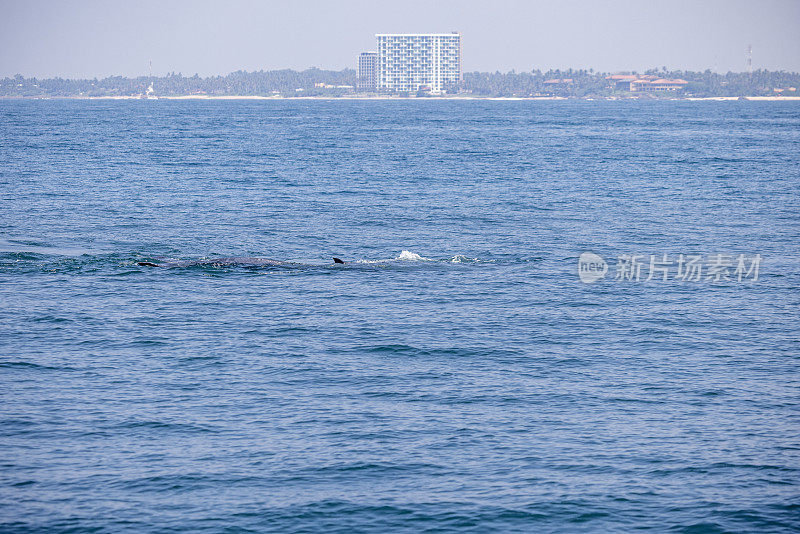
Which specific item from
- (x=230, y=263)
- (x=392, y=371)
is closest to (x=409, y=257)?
(x=230, y=263)

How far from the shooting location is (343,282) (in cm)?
4150

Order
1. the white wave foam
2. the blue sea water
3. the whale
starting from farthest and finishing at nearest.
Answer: the white wave foam, the whale, the blue sea water

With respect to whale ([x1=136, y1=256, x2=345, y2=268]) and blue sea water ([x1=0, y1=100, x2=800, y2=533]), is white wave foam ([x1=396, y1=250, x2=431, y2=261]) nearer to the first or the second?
blue sea water ([x1=0, y1=100, x2=800, y2=533])

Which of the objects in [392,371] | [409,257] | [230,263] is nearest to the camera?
[392,371]

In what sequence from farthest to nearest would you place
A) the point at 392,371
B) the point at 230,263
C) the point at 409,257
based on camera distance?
the point at 409,257 → the point at 230,263 → the point at 392,371

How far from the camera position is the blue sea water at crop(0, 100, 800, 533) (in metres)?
21.1

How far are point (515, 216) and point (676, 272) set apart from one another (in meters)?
19.6

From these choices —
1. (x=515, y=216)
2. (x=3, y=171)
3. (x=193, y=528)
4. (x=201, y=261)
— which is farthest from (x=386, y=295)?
(x=3, y=171)

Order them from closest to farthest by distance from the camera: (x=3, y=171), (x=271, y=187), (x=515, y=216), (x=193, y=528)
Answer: (x=193, y=528) → (x=515, y=216) → (x=271, y=187) → (x=3, y=171)

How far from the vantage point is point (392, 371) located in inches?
1164

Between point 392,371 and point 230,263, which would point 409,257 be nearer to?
point 230,263

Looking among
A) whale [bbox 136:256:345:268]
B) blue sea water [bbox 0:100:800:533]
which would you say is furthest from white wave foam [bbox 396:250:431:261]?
whale [bbox 136:256:345:268]

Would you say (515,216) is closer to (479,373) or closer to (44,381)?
(479,373)

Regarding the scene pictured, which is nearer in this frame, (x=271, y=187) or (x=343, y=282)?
(x=343, y=282)
